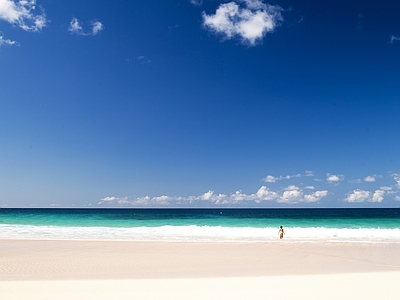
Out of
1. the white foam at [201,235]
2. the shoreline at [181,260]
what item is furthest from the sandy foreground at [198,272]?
the white foam at [201,235]

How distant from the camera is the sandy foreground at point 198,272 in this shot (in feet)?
27.3

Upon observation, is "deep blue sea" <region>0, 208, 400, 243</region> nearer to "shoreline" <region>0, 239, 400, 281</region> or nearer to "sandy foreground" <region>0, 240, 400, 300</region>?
"shoreline" <region>0, 239, 400, 281</region>

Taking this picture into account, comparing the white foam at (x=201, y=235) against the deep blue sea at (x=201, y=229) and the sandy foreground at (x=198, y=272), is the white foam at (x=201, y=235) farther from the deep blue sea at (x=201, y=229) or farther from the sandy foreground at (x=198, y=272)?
the sandy foreground at (x=198, y=272)

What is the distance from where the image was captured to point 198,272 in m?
11.4

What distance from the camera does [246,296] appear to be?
8.05 meters

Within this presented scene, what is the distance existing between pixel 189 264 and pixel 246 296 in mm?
5341

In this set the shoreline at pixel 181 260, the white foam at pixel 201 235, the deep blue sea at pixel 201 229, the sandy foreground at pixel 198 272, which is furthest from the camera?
the deep blue sea at pixel 201 229

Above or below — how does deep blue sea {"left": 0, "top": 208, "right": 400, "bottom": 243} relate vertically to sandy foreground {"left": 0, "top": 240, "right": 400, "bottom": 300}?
below

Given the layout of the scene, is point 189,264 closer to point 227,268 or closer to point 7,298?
point 227,268

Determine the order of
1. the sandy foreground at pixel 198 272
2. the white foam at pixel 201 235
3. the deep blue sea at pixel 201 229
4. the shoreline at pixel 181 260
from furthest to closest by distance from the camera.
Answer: the deep blue sea at pixel 201 229
the white foam at pixel 201 235
the shoreline at pixel 181 260
the sandy foreground at pixel 198 272

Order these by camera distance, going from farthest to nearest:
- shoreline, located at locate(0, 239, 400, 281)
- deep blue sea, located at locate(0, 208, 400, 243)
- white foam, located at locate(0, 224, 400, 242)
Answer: deep blue sea, located at locate(0, 208, 400, 243), white foam, located at locate(0, 224, 400, 242), shoreline, located at locate(0, 239, 400, 281)

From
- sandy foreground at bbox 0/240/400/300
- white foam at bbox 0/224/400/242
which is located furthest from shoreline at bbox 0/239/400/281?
white foam at bbox 0/224/400/242

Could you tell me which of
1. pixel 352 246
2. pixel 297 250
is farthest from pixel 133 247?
pixel 352 246

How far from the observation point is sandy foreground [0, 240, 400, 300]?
8320 mm
